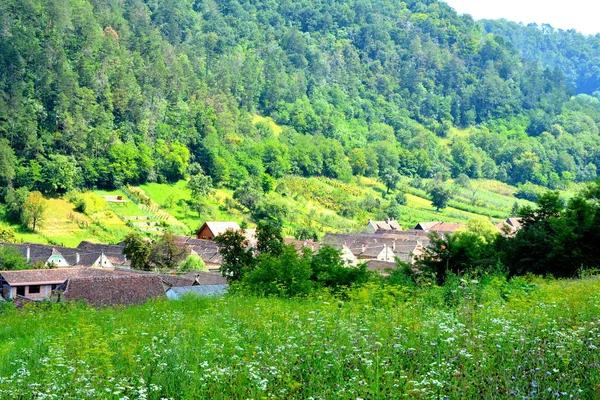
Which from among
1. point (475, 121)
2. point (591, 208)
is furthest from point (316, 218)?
point (475, 121)

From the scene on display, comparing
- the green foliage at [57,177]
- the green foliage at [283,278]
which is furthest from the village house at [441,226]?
the green foliage at [283,278]

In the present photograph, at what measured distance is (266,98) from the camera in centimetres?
13962

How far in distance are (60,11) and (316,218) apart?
46892 millimetres

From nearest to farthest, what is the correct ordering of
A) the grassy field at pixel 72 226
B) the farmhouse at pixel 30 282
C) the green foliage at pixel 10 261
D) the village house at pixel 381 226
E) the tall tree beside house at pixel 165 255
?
the farmhouse at pixel 30 282, the green foliage at pixel 10 261, the tall tree beside house at pixel 165 255, the grassy field at pixel 72 226, the village house at pixel 381 226

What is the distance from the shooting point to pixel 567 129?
168625 mm

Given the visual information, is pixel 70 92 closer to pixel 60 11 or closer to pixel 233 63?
pixel 60 11

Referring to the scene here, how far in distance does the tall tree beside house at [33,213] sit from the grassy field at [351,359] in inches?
2467

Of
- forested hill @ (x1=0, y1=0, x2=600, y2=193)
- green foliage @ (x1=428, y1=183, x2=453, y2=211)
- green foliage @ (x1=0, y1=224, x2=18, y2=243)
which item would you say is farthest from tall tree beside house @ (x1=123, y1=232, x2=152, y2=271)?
green foliage @ (x1=428, y1=183, x2=453, y2=211)

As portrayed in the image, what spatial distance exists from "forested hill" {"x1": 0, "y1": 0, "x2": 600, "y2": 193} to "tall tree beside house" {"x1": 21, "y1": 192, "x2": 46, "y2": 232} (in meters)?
7.35

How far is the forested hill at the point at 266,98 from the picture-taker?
91250mm

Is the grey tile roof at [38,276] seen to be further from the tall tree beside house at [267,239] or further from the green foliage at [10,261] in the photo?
the tall tree beside house at [267,239]

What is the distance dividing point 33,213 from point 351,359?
6627cm

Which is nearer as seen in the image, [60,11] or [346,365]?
[346,365]

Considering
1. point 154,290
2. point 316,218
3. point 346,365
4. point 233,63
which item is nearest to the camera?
point 346,365
